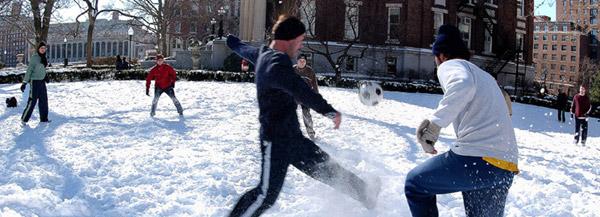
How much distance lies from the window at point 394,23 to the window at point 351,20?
2182mm

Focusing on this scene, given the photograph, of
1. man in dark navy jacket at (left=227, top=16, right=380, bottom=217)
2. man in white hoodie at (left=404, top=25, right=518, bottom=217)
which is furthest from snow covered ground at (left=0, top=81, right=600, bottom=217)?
man in white hoodie at (left=404, top=25, right=518, bottom=217)

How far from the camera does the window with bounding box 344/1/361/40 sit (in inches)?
1379

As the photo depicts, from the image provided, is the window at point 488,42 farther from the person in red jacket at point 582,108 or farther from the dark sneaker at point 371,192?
the dark sneaker at point 371,192

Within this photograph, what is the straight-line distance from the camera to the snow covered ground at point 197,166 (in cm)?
642

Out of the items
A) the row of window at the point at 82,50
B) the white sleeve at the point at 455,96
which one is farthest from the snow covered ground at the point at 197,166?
the row of window at the point at 82,50

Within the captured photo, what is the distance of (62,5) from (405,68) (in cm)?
2626

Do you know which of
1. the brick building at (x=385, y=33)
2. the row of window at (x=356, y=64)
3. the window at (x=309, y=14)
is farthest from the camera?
the row of window at (x=356, y=64)

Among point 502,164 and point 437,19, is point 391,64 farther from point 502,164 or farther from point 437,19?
point 502,164

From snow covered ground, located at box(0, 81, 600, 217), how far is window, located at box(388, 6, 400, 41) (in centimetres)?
1982

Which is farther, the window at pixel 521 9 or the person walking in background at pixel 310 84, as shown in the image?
the window at pixel 521 9

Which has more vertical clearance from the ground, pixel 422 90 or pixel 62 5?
pixel 62 5

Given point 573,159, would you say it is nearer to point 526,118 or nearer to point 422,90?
point 526,118

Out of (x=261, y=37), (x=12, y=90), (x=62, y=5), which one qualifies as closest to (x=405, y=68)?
(x=261, y=37)

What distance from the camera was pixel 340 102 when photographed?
20688mm
